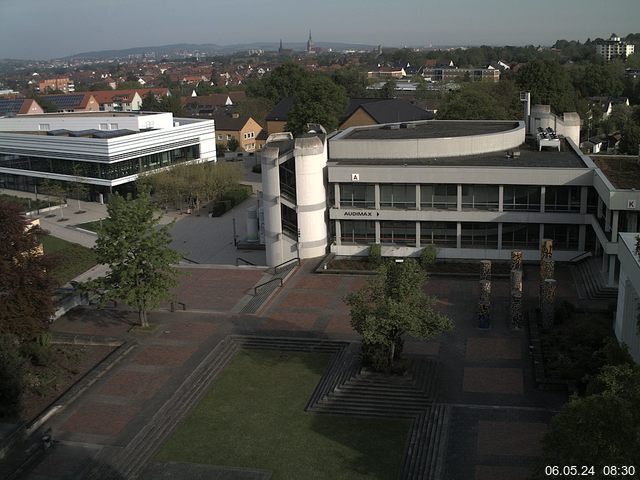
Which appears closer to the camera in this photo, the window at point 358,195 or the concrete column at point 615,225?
the concrete column at point 615,225

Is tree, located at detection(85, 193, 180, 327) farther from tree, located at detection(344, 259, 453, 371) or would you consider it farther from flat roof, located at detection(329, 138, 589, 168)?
flat roof, located at detection(329, 138, 589, 168)

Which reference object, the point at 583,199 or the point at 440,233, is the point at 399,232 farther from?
the point at 583,199

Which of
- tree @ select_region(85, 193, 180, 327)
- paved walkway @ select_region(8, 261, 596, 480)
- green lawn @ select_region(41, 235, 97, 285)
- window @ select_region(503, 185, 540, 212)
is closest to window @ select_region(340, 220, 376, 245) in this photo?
paved walkway @ select_region(8, 261, 596, 480)

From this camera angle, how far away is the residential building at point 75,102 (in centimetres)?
12788

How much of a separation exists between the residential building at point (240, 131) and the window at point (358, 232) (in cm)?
5373

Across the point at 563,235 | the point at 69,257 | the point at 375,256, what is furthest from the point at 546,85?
the point at 69,257

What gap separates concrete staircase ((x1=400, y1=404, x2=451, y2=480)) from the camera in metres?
21.7

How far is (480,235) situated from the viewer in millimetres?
41125

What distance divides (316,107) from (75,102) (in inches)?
2829

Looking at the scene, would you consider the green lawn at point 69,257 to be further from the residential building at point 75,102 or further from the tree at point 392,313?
the residential building at point 75,102

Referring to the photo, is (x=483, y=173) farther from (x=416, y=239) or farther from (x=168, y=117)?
(x=168, y=117)

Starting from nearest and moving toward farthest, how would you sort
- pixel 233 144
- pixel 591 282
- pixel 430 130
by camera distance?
pixel 591 282
pixel 430 130
pixel 233 144

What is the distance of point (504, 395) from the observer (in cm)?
2578

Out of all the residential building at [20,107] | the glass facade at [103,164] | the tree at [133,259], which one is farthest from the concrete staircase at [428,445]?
the residential building at [20,107]
